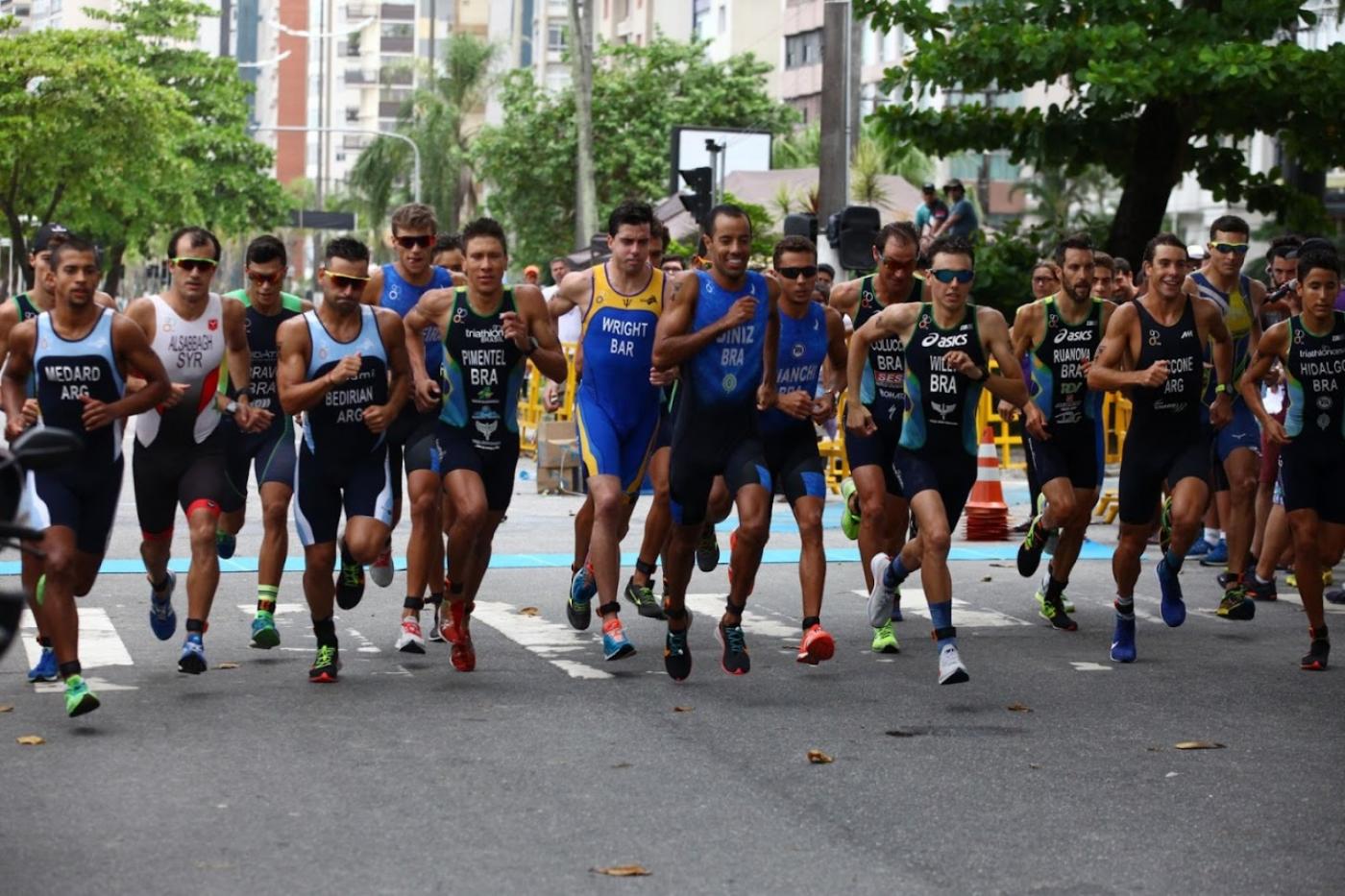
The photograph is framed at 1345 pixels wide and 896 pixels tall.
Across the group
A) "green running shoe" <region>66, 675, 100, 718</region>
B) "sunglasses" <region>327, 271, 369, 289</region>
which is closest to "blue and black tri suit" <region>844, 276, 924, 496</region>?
"sunglasses" <region>327, 271, 369, 289</region>

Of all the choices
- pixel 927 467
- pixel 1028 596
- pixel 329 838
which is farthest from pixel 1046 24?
pixel 329 838

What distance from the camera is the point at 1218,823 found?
7359mm

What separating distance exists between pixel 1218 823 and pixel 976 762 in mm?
1199

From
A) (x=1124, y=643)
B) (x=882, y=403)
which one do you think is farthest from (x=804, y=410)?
(x=1124, y=643)

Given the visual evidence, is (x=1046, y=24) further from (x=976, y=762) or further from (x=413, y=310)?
(x=976, y=762)

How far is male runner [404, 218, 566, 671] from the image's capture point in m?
10.8

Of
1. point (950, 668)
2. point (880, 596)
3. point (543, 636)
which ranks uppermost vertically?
point (880, 596)

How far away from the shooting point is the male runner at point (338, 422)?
10.3m

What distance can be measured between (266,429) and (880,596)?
2.91m

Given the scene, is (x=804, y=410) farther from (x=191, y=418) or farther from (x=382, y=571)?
(x=382, y=571)

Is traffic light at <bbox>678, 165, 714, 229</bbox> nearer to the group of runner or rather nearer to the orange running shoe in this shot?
the group of runner

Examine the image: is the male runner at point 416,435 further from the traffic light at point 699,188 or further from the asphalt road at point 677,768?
the traffic light at point 699,188

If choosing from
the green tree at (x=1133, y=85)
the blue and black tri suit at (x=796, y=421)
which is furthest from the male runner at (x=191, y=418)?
the green tree at (x=1133, y=85)

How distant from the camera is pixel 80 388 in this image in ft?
31.4
